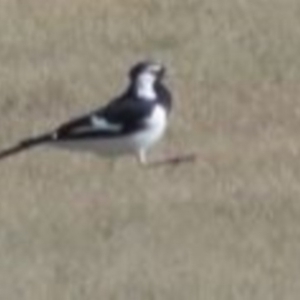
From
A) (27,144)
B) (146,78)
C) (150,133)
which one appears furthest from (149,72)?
(27,144)

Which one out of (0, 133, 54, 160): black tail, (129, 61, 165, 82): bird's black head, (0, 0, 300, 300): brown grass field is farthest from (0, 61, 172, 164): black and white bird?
(129, 61, 165, 82): bird's black head

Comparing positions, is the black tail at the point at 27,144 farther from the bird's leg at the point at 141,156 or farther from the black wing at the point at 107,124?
the bird's leg at the point at 141,156

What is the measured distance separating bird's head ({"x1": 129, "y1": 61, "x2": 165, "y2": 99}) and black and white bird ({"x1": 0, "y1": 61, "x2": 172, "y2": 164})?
0.15 m

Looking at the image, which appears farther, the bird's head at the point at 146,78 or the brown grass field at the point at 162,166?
the bird's head at the point at 146,78

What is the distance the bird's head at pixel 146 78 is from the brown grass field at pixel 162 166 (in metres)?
0.34

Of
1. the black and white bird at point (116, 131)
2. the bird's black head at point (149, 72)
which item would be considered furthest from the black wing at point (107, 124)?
the bird's black head at point (149, 72)

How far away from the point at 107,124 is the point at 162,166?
346mm

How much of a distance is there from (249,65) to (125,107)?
2456mm

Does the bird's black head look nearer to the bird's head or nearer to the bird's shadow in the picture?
the bird's head

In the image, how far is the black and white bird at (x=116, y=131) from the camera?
43.2ft

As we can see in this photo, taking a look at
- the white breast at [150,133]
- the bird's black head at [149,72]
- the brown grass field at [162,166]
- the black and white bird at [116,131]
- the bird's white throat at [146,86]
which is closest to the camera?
the brown grass field at [162,166]

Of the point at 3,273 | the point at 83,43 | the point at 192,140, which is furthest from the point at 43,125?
the point at 3,273

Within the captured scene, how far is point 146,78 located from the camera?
1388cm

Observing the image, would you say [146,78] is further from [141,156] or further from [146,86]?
[141,156]
